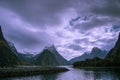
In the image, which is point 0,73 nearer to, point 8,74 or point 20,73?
point 8,74

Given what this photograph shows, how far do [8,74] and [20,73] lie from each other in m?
12.7

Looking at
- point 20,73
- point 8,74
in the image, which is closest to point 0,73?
point 8,74

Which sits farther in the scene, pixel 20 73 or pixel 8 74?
pixel 20 73

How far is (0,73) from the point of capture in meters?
99.1

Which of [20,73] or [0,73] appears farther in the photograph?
[20,73]

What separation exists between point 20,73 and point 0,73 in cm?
1857

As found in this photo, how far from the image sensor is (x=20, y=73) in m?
116

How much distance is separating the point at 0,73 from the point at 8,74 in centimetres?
590
